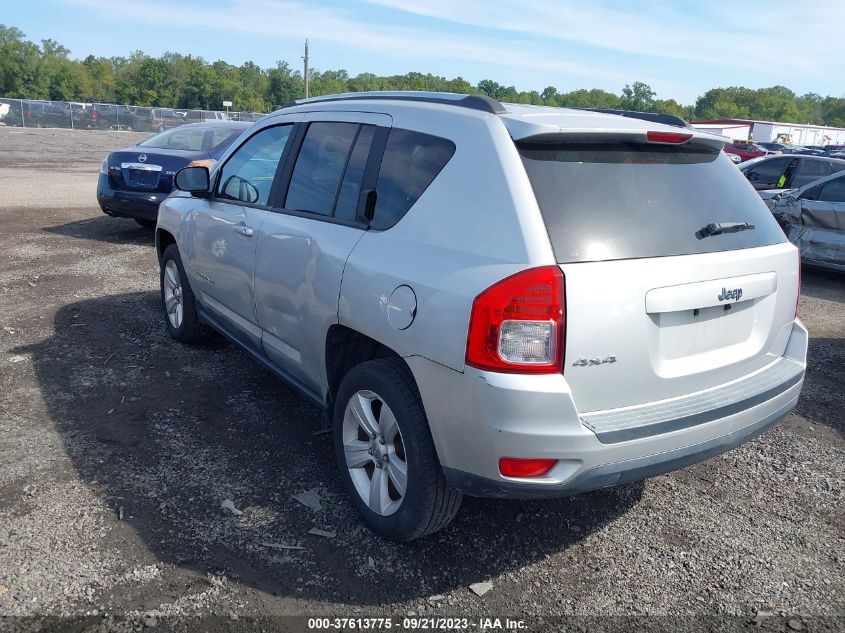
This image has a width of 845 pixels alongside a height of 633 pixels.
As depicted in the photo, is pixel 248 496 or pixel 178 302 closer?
pixel 248 496

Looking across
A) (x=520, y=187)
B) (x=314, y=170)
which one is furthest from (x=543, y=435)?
(x=314, y=170)

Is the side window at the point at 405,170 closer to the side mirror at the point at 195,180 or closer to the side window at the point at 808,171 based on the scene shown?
the side mirror at the point at 195,180

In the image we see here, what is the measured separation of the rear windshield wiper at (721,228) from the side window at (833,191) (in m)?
7.35

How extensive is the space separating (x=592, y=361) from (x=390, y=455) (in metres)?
1.06

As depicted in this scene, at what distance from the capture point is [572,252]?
8.55 ft

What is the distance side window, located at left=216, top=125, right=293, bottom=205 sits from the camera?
4312mm

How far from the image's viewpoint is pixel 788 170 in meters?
12.0

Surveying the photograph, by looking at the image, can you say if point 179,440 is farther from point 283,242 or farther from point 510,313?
point 510,313

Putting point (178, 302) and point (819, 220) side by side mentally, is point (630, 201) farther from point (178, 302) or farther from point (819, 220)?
point (819, 220)

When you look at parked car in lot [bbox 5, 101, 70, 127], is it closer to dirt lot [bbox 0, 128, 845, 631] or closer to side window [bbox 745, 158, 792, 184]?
side window [bbox 745, 158, 792, 184]

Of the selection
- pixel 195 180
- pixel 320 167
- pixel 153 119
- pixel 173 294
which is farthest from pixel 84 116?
pixel 320 167

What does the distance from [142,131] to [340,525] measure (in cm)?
4936

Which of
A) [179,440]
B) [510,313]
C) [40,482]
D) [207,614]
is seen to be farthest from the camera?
[179,440]

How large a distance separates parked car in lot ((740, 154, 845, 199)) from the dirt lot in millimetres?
7674
